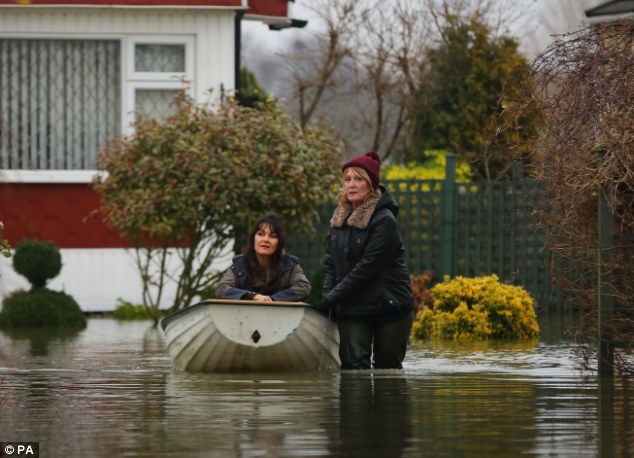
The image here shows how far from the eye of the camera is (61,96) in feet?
81.4

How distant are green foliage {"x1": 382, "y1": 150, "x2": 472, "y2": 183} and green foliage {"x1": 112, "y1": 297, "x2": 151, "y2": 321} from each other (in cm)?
634

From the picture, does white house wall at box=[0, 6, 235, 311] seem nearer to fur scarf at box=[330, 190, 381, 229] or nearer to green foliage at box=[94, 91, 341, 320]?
green foliage at box=[94, 91, 341, 320]

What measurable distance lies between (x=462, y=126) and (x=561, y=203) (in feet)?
64.9

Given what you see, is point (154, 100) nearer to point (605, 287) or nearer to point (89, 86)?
point (89, 86)

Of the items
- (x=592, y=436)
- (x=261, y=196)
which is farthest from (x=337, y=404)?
(x=261, y=196)

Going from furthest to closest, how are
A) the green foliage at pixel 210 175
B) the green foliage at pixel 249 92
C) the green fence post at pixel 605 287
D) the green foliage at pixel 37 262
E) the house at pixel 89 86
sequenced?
1. the green foliage at pixel 249 92
2. the house at pixel 89 86
3. the green foliage at pixel 37 262
4. the green foliage at pixel 210 175
5. the green fence post at pixel 605 287

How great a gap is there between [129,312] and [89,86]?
3.51 m

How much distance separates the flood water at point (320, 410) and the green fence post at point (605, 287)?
0.21 metres

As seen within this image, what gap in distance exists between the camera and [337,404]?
35.3 ft

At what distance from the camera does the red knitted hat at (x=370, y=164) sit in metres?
13.1

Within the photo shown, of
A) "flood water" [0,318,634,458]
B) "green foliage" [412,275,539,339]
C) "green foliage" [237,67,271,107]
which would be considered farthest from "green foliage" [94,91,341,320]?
"flood water" [0,318,634,458]

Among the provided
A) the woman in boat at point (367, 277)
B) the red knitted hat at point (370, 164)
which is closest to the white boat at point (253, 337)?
the woman in boat at point (367, 277)

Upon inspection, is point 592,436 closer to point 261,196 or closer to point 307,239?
point 261,196

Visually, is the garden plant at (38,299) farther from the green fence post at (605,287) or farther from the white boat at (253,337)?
the green fence post at (605,287)
